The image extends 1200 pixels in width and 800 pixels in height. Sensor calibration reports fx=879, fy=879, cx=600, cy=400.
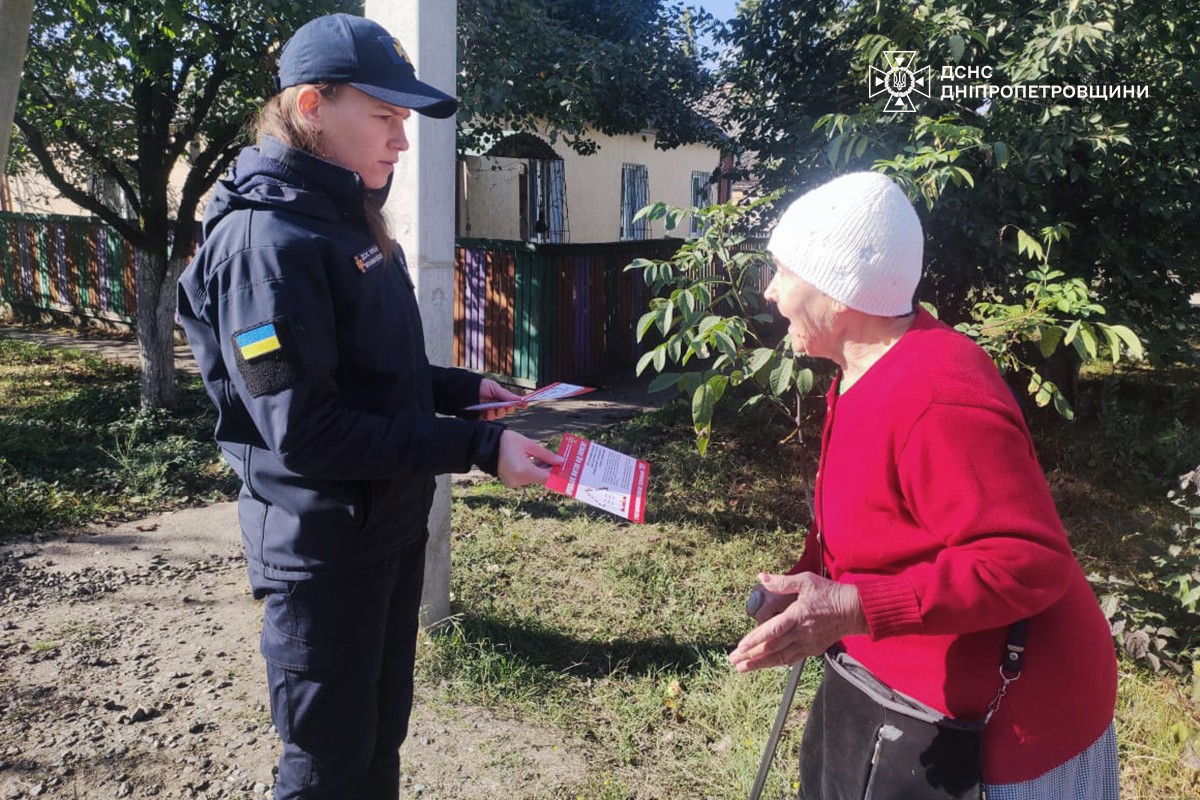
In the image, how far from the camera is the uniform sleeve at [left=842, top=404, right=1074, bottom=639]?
1.34m

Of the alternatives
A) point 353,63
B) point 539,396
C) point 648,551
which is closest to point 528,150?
point 648,551

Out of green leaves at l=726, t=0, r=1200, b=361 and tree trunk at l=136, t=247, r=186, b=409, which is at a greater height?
green leaves at l=726, t=0, r=1200, b=361

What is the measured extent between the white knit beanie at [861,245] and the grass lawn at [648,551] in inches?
74.1

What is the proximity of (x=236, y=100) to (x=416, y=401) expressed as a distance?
6.28 metres

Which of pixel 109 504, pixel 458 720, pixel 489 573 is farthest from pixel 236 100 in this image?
pixel 458 720

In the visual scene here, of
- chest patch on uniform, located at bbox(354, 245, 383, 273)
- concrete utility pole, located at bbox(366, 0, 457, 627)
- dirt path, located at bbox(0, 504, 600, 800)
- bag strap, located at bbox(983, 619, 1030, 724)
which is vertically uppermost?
concrete utility pole, located at bbox(366, 0, 457, 627)

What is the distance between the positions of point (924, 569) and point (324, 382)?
1.11m

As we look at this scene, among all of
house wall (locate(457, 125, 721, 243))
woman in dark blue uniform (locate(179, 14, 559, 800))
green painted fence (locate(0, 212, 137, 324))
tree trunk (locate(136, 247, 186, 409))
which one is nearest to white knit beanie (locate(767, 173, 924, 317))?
woman in dark blue uniform (locate(179, 14, 559, 800))

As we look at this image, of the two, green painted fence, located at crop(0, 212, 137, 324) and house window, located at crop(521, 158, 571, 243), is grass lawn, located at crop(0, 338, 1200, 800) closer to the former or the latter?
green painted fence, located at crop(0, 212, 137, 324)

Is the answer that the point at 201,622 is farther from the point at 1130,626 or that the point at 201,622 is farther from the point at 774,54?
the point at 774,54

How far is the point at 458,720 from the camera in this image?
10.5 ft

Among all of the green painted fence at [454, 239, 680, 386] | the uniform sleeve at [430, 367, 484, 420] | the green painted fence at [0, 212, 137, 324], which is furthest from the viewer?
the green painted fence at [0, 212, 137, 324]

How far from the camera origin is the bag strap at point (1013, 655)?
1.45m

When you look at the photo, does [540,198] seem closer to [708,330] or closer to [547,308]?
[547,308]
